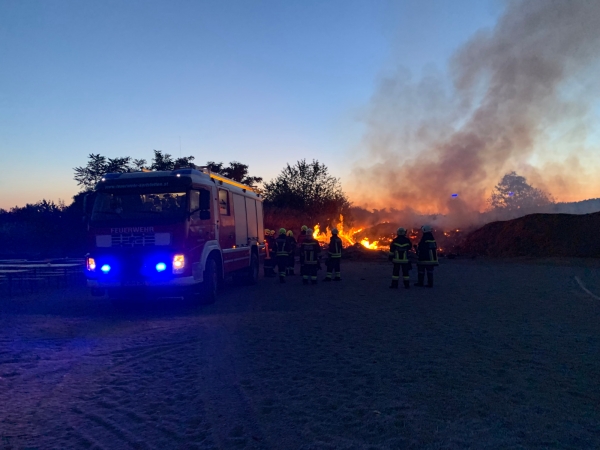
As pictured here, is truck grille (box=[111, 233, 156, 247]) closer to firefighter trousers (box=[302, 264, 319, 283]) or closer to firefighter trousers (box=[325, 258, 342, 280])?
firefighter trousers (box=[302, 264, 319, 283])

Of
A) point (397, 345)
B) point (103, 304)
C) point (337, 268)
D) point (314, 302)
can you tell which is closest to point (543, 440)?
point (397, 345)

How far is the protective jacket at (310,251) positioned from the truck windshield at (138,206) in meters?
5.93

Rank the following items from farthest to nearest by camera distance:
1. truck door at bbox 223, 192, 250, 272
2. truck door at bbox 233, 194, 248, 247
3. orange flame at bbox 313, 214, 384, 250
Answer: orange flame at bbox 313, 214, 384, 250 < truck door at bbox 233, 194, 248, 247 < truck door at bbox 223, 192, 250, 272

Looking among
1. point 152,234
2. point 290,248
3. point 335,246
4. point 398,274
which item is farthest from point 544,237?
point 152,234

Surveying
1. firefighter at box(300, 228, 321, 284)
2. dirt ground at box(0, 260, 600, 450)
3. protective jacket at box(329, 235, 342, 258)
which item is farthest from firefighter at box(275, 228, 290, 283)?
dirt ground at box(0, 260, 600, 450)

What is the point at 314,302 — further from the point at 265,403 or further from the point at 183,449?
the point at 183,449

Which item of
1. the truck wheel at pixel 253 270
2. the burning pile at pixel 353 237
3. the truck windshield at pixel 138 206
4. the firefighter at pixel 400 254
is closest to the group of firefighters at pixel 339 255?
the firefighter at pixel 400 254

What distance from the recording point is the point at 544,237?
98.8 ft

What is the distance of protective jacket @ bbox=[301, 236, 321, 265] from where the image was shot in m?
15.6

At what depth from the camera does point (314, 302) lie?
11891 mm

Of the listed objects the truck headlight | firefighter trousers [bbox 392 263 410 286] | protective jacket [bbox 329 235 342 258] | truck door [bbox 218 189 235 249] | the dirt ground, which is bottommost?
the dirt ground

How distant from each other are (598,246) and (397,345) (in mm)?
25998

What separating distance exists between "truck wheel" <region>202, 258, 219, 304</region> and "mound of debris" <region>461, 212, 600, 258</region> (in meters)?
24.0

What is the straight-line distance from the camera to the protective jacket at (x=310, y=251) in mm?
15648
